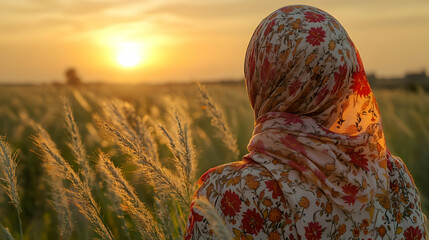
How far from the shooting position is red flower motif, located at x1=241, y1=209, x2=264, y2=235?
1.27m

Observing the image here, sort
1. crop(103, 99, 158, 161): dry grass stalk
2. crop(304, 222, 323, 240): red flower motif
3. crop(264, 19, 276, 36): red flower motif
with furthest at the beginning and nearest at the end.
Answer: crop(103, 99, 158, 161): dry grass stalk
crop(264, 19, 276, 36): red flower motif
crop(304, 222, 323, 240): red flower motif

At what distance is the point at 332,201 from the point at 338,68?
0.41 metres

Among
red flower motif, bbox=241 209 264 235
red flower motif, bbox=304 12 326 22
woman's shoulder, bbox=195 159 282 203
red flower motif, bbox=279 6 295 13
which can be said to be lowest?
red flower motif, bbox=241 209 264 235

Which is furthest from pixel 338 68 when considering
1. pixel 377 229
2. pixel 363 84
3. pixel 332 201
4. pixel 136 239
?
pixel 136 239

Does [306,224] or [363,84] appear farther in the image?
[363,84]

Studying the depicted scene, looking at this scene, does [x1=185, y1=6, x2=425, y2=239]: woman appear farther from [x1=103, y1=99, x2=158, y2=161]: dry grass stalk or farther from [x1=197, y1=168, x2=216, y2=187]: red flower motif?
[x1=103, y1=99, x2=158, y2=161]: dry grass stalk

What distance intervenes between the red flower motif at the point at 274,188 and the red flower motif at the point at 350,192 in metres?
0.20

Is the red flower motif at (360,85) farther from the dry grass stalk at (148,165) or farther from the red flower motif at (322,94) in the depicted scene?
the dry grass stalk at (148,165)

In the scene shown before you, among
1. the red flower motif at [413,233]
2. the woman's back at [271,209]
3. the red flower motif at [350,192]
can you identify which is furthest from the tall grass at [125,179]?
the red flower motif at [413,233]

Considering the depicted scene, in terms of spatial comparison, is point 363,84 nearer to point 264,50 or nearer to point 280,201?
point 264,50

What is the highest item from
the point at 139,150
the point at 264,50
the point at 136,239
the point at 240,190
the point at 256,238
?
the point at 264,50

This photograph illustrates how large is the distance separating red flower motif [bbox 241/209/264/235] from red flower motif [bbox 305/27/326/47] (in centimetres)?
55

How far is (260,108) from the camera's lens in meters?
1.49

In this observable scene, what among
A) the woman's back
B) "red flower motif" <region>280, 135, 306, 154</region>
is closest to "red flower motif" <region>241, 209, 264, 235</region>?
the woman's back
